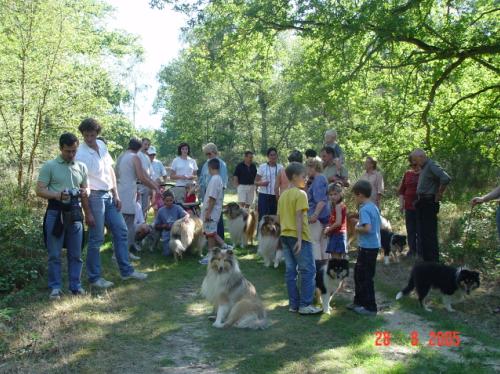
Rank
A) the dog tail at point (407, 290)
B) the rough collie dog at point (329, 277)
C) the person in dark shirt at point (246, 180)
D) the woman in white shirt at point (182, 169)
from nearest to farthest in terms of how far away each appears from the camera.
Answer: the rough collie dog at point (329, 277), the dog tail at point (407, 290), the woman in white shirt at point (182, 169), the person in dark shirt at point (246, 180)

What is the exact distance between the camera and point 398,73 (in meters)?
12.2

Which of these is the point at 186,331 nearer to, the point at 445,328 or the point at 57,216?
the point at 57,216

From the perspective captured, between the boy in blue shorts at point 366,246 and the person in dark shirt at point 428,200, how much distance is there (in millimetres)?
2002

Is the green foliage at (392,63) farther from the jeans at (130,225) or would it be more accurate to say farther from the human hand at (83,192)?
the human hand at (83,192)

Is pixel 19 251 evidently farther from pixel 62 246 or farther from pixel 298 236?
pixel 298 236

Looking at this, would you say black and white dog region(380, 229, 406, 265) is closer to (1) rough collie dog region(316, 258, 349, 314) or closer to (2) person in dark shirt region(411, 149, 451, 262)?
(2) person in dark shirt region(411, 149, 451, 262)

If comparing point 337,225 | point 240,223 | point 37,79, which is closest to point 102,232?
point 337,225

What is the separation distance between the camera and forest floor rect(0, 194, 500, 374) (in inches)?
164

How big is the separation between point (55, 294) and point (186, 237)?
9.67ft

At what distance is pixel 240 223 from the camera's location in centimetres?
932

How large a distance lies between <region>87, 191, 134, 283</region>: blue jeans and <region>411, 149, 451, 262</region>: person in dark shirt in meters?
4.48

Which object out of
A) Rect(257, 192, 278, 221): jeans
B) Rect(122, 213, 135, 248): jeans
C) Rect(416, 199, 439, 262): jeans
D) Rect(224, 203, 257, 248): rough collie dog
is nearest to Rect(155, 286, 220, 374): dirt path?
Rect(122, 213, 135, 248): jeans

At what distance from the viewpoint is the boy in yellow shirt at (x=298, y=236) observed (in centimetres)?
536
